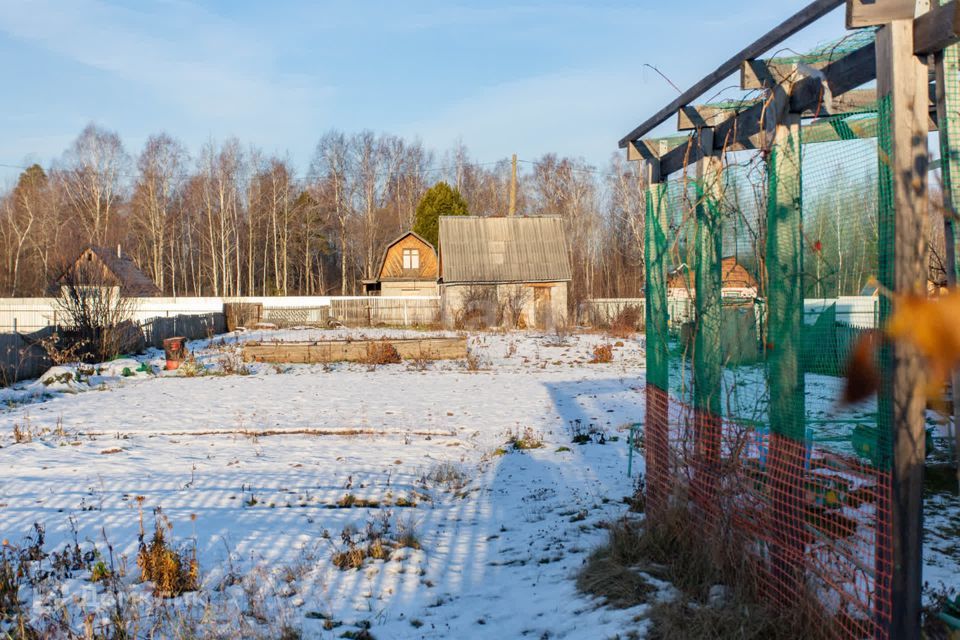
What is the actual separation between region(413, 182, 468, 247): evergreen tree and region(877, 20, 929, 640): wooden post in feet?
156

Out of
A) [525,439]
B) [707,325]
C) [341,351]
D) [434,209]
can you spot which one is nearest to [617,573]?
[707,325]

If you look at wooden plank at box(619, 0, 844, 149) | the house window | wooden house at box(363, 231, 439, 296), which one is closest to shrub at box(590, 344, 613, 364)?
wooden plank at box(619, 0, 844, 149)

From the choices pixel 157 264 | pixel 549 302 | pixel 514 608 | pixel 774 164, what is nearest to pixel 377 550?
pixel 514 608

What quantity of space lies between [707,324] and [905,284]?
1909 millimetres

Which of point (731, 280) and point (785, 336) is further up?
point (731, 280)

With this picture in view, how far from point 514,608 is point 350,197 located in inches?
2216

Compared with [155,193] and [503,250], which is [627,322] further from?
[155,193]

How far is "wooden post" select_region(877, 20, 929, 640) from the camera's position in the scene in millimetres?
2666

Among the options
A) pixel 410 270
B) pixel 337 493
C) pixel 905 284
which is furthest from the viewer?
pixel 410 270

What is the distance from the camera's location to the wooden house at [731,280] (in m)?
4.20

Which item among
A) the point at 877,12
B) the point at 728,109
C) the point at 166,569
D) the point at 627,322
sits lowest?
the point at 166,569

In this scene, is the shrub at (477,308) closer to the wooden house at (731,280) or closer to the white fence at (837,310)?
the white fence at (837,310)

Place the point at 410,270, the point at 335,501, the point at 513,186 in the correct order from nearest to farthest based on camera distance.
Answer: the point at 335,501, the point at 513,186, the point at 410,270

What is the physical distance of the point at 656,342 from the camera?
544 centimetres
